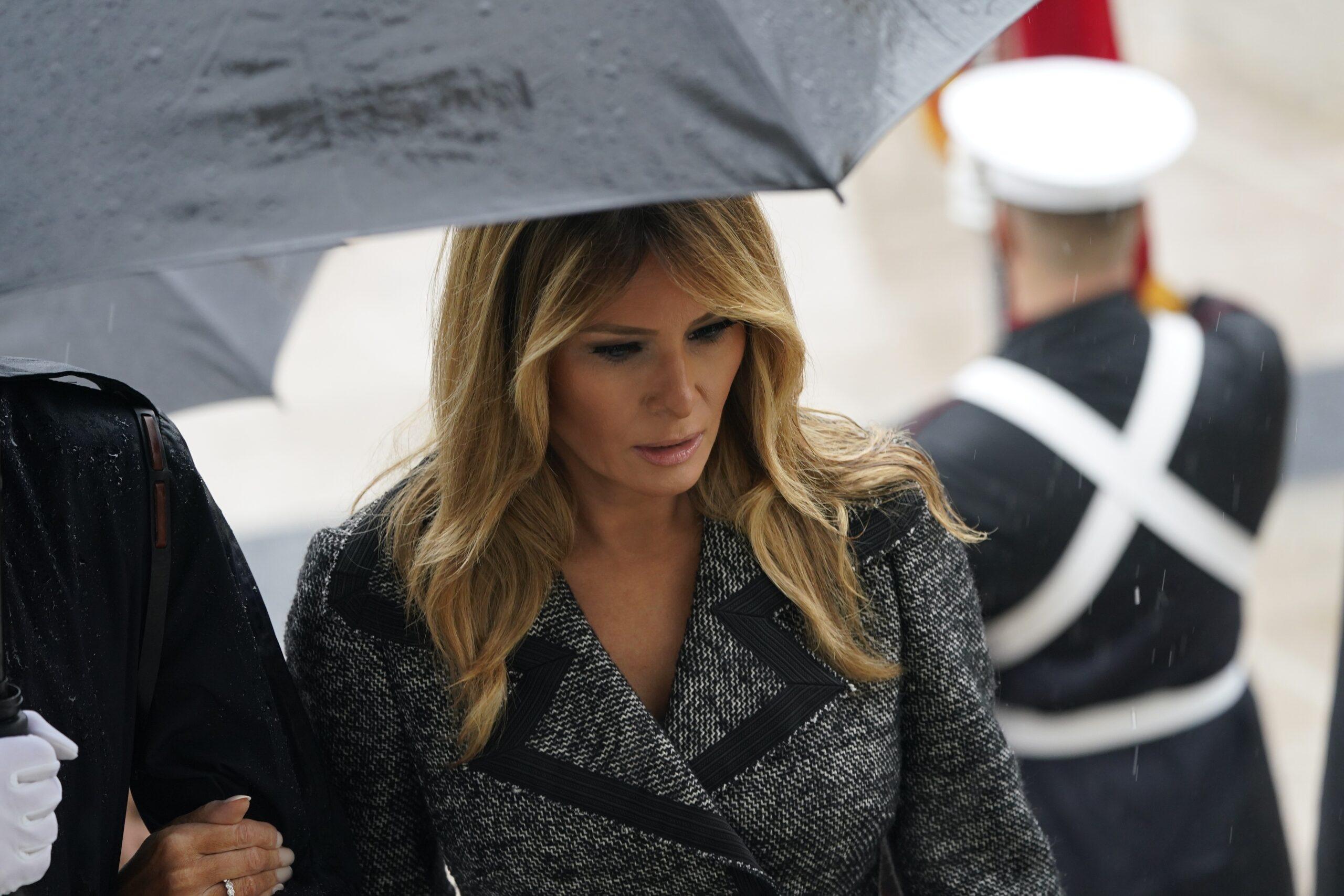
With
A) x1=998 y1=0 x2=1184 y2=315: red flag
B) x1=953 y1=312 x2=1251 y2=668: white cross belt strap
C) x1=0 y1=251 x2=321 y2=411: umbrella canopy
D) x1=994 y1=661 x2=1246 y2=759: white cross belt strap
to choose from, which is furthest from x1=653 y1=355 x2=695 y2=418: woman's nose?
x1=998 y1=0 x2=1184 y2=315: red flag

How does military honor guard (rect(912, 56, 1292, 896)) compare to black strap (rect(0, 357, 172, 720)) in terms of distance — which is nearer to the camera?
black strap (rect(0, 357, 172, 720))

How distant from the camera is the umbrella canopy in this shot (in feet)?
8.07

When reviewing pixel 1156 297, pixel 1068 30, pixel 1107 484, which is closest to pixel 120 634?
pixel 1107 484

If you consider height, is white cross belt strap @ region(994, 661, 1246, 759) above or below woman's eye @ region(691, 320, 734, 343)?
below

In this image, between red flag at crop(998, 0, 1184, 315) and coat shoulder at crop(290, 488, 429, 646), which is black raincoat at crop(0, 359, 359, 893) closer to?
coat shoulder at crop(290, 488, 429, 646)

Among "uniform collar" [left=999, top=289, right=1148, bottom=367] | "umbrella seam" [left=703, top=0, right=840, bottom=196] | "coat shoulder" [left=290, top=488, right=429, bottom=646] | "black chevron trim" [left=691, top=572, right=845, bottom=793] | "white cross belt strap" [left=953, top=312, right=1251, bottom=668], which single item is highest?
"umbrella seam" [left=703, top=0, right=840, bottom=196]

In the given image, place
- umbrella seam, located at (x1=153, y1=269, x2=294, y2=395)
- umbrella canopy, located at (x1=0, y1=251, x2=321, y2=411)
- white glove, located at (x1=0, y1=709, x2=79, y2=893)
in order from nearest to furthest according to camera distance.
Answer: white glove, located at (x1=0, y1=709, x2=79, y2=893) → umbrella canopy, located at (x1=0, y1=251, x2=321, y2=411) → umbrella seam, located at (x1=153, y1=269, x2=294, y2=395)

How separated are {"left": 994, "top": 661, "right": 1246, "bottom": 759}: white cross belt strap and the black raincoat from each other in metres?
1.46

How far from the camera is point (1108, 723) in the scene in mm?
2979

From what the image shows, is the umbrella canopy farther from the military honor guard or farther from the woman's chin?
the military honor guard

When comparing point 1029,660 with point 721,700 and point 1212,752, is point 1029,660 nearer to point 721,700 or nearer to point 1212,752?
point 1212,752

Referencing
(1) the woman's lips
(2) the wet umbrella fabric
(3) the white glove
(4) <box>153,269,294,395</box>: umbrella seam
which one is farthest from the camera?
(4) <box>153,269,294,395</box>: umbrella seam

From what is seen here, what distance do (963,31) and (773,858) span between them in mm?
1084

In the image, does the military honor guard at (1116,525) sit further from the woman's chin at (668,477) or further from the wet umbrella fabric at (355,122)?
the wet umbrella fabric at (355,122)
